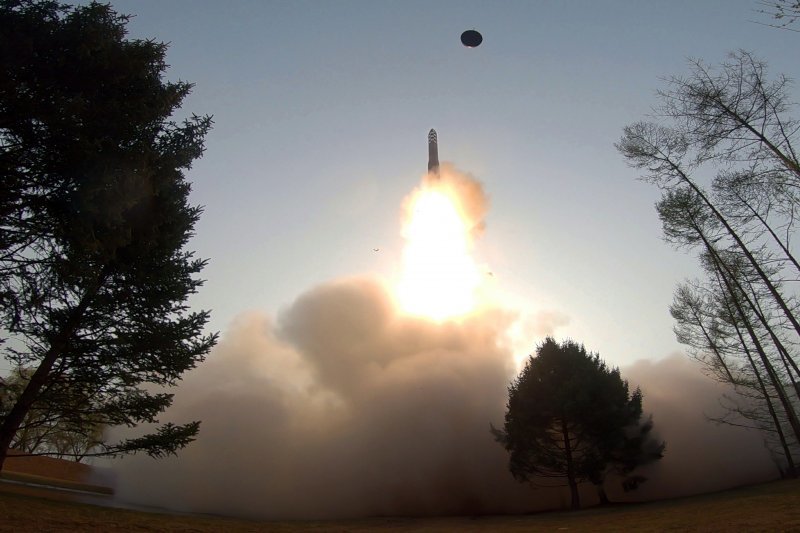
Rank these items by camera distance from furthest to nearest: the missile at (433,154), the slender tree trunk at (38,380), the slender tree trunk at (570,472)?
the missile at (433,154), the slender tree trunk at (570,472), the slender tree trunk at (38,380)

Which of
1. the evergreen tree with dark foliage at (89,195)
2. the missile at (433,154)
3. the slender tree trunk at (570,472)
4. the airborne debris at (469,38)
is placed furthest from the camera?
the missile at (433,154)

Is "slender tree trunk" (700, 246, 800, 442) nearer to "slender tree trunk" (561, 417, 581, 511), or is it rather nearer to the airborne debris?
"slender tree trunk" (561, 417, 581, 511)

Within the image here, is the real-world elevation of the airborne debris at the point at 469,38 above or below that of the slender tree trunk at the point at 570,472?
above

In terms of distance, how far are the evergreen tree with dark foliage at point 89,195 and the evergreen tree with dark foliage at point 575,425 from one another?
2102cm

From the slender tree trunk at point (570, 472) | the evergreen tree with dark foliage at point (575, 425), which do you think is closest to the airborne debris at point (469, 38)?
the evergreen tree with dark foliage at point (575, 425)

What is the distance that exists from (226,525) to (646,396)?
3537cm

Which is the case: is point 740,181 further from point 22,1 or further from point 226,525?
point 226,525

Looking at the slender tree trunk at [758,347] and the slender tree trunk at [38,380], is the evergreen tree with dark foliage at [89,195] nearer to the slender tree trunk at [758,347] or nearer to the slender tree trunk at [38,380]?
the slender tree trunk at [38,380]

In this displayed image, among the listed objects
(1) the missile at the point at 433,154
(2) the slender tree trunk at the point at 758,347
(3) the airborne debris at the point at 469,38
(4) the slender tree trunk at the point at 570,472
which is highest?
(1) the missile at the point at 433,154

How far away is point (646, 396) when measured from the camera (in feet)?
128

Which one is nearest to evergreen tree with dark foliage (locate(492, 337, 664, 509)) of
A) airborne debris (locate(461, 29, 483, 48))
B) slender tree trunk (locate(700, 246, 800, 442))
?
slender tree trunk (locate(700, 246, 800, 442))

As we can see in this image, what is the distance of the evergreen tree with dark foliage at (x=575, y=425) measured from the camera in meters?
26.6

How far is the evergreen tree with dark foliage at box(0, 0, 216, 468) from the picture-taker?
983cm

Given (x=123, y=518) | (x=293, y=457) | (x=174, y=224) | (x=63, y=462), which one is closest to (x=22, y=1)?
(x=174, y=224)
